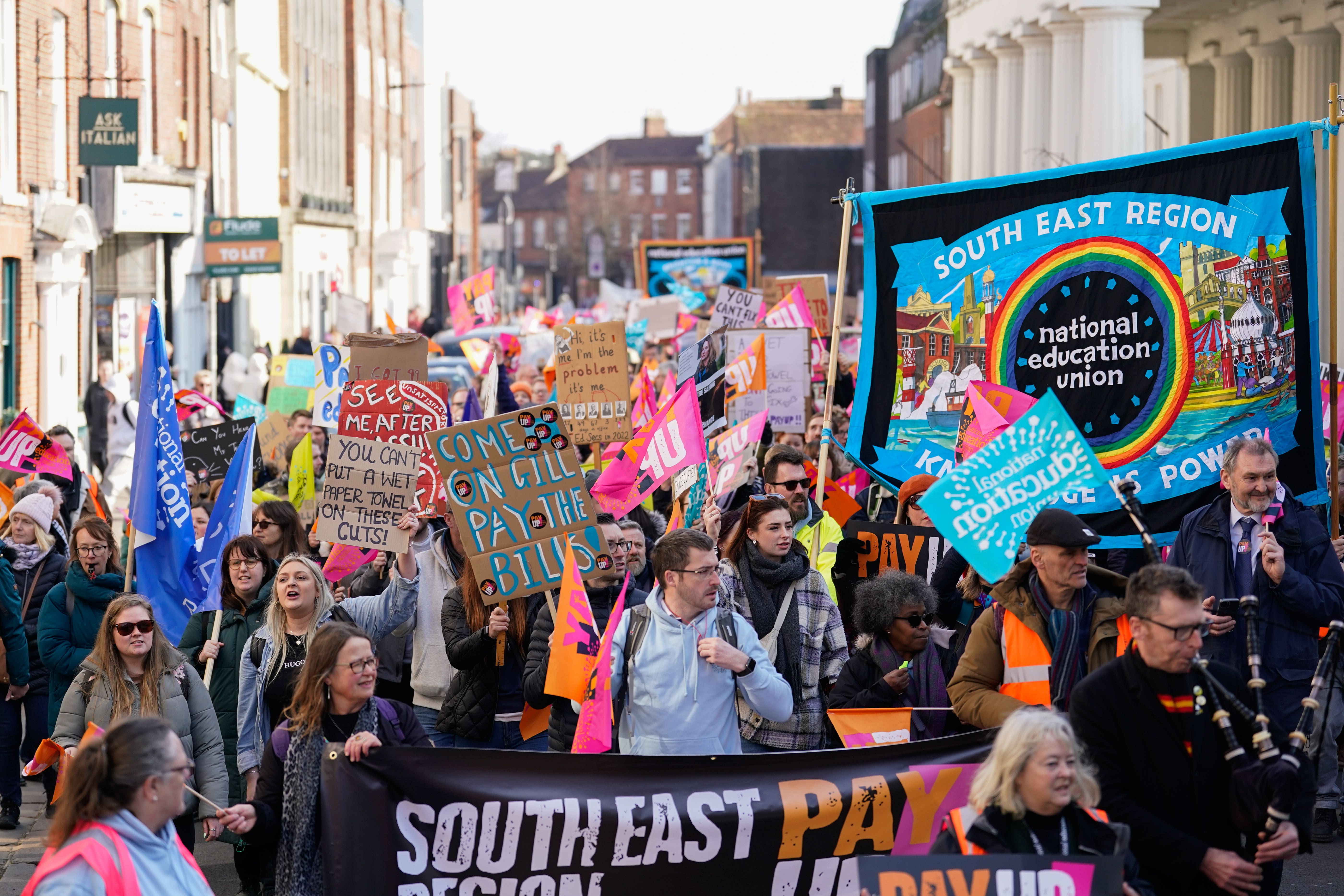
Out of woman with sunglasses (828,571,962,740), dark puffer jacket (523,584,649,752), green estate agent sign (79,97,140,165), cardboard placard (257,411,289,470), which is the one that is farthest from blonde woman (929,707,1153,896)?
green estate agent sign (79,97,140,165)

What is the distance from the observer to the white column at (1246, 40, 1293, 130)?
3167 centimetres

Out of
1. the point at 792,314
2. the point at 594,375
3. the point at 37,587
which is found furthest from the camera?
the point at 792,314

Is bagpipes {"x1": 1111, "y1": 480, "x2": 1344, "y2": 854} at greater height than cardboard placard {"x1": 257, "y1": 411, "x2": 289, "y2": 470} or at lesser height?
lesser

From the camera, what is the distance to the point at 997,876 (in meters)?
4.43

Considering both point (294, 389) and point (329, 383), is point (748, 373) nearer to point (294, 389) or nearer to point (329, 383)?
point (329, 383)

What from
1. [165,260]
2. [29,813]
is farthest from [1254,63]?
[29,813]

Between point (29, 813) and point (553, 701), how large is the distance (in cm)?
360

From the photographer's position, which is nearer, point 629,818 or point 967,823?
point 967,823

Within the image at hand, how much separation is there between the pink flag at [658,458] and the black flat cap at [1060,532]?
3.67 metres

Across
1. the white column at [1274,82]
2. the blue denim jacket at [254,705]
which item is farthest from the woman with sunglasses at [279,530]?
the white column at [1274,82]

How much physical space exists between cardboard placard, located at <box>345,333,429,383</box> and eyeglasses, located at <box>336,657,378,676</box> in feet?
15.4

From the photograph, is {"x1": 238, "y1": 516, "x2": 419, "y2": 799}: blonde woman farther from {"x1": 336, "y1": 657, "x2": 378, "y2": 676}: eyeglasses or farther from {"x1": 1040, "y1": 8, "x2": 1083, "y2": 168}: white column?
{"x1": 1040, "y1": 8, "x2": 1083, "y2": 168}: white column

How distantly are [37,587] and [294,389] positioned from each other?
8.02 metres

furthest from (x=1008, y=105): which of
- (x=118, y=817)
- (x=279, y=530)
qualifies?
(x=118, y=817)
